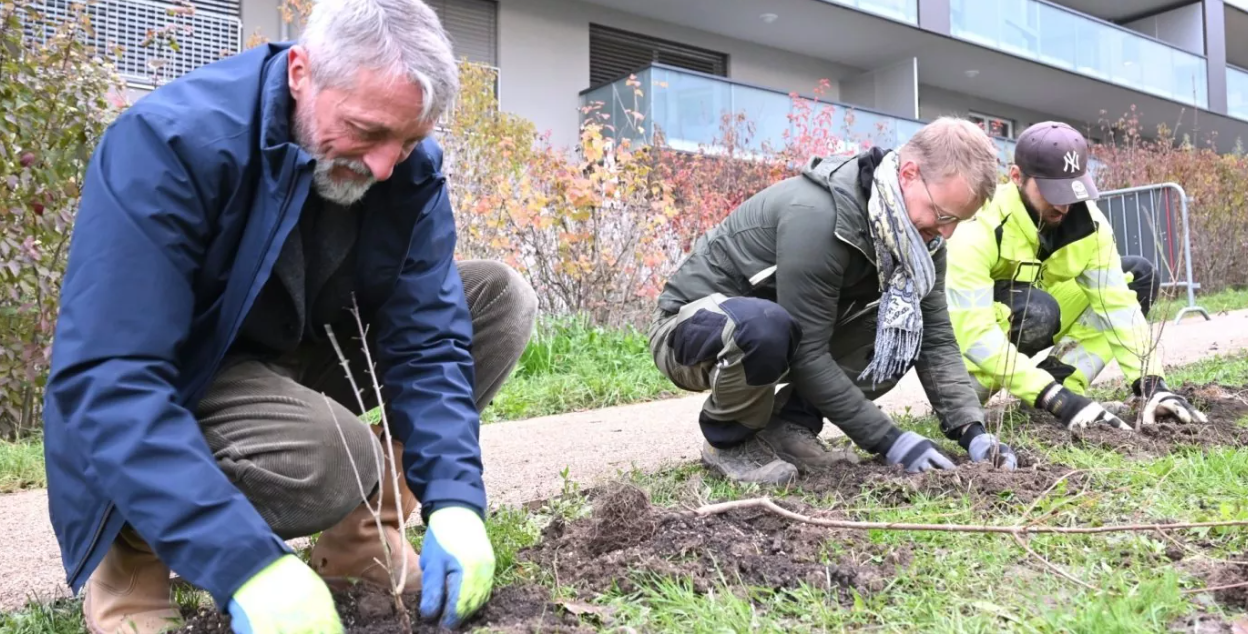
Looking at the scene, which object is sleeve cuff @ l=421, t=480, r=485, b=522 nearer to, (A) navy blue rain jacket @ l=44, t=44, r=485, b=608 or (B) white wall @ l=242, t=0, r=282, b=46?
(A) navy blue rain jacket @ l=44, t=44, r=485, b=608

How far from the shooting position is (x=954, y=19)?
1548 cm

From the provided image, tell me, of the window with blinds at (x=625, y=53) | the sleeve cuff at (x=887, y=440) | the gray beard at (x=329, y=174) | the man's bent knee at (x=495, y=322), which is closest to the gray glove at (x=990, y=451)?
the sleeve cuff at (x=887, y=440)

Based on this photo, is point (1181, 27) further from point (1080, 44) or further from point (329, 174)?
point (329, 174)

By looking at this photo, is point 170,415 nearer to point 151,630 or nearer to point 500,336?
point 151,630

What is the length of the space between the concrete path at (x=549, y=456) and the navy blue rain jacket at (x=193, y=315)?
3.00 ft

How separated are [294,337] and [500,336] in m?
0.59

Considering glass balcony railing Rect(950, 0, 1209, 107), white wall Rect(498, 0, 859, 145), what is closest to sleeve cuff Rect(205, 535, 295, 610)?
white wall Rect(498, 0, 859, 145)

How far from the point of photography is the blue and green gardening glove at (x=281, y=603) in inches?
62.0

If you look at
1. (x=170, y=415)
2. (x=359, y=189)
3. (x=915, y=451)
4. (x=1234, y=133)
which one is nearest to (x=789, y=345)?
(x=915, y=451)

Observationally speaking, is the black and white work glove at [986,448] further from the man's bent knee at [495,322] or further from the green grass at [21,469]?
the green grass at [21,469]

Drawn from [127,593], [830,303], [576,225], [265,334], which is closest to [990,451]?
[830,303]

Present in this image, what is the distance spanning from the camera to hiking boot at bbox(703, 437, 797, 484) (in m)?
3.07

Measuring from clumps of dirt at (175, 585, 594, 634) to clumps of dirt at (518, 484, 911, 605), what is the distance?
13 centimetres

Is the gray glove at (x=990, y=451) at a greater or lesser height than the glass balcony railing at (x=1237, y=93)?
lesser
